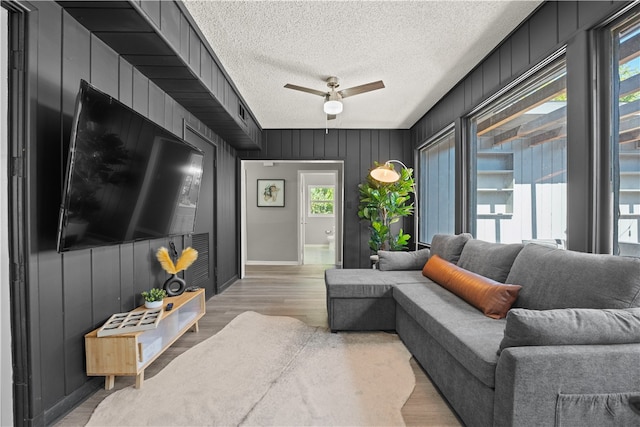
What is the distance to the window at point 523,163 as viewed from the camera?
231 centimetres

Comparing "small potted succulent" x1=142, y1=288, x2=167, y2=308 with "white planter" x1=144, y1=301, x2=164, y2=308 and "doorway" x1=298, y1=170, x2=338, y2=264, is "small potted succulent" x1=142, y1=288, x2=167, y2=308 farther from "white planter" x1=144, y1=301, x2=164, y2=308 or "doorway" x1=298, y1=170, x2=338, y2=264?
"doorway" x1=298, y1=170, x2=338, y2=264

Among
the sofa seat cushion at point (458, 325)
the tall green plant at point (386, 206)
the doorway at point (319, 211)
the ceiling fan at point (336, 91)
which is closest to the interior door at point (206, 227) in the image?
the ceiling fan at point (336, 91)

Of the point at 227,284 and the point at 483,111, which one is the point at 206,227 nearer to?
the point at 227,284

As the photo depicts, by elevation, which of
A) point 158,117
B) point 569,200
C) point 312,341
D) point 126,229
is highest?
point 158,117

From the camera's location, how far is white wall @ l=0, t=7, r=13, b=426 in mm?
→ 1461

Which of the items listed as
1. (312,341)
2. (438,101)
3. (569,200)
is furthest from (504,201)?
(312,341)

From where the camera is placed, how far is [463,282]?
7.79 ft

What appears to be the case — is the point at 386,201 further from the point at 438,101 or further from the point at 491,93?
the point at 491,93

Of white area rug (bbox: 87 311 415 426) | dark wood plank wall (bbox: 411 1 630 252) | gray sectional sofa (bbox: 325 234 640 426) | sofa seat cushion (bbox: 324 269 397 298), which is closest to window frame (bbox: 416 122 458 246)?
dark wood plank wall (bbox: 411 1 630 252)

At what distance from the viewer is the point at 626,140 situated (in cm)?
181

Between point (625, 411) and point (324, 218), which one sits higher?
point (324, 218)

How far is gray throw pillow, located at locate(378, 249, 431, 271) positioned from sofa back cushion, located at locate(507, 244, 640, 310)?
1.44 meters

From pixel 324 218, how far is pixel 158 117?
7491 millimetres

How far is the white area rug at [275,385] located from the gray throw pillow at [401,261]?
92 centimetres
